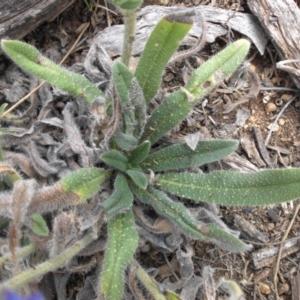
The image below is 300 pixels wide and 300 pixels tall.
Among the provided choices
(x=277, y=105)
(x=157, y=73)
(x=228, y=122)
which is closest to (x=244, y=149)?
(x=228, y=122)

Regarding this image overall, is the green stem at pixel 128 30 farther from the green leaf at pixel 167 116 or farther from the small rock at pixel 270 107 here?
the small rock at pixel 270 107

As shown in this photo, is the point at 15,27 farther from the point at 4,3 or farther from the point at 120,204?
the point at 120,204

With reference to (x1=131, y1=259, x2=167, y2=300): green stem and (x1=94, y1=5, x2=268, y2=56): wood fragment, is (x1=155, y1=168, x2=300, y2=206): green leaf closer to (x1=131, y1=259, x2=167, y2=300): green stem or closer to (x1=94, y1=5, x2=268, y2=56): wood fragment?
(x1=131, y1=259, x2=167, y2=300): green stem

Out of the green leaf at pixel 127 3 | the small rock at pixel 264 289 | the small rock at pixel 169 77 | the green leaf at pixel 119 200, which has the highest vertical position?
the green leaf at pixel 127 3

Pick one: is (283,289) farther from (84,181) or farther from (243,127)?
(84,181)

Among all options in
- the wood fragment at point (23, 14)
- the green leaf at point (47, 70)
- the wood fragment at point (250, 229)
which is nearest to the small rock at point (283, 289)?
the wood fragment at point (250, 229)

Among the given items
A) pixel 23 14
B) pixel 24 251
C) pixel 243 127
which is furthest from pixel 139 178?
pixel 23 14

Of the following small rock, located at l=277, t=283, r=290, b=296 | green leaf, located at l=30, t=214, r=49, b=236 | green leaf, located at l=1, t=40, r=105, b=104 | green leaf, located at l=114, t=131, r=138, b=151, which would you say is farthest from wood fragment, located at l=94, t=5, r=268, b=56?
Answer: small rock, located at l=277, t=283, r=290, b=296
